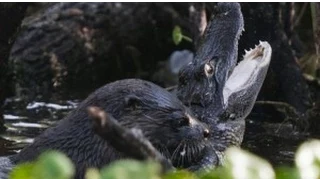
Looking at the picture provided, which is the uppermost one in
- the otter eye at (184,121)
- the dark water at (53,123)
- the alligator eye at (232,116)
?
the otter eye at (184,121)

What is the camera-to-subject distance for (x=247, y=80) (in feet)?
18.0

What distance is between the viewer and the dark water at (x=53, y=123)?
19.6 ft

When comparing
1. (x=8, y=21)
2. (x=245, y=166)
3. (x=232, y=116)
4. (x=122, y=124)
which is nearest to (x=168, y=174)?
(x=245, y=166)

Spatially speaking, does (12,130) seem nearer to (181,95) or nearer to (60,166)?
(181,95)

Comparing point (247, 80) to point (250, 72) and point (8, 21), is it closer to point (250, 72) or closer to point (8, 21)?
point (250, 72)

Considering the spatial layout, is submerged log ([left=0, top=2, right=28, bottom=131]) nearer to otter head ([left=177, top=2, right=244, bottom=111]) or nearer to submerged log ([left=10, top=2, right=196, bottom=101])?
otter head ([left=177, top=2, right=244, bottom=111])

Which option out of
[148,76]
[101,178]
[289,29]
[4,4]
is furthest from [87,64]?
[101,178]

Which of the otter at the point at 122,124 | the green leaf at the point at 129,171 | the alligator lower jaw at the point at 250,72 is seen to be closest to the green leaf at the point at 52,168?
the green leaf at the point at 129,171

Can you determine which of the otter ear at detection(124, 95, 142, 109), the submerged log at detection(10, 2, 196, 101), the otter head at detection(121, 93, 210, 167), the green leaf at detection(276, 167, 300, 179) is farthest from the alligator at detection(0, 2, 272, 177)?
the submerged log at detection(10, 2, 196, 101)

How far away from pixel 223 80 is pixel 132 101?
1.71 metres

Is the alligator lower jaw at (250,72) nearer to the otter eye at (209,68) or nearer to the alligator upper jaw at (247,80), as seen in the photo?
the alligator upper jaw at (247,80)

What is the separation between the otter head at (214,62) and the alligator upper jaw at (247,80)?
0.30ft

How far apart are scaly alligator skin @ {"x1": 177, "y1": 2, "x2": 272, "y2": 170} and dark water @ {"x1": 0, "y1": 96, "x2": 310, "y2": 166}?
1.86 ft

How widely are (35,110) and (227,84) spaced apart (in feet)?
9.56
